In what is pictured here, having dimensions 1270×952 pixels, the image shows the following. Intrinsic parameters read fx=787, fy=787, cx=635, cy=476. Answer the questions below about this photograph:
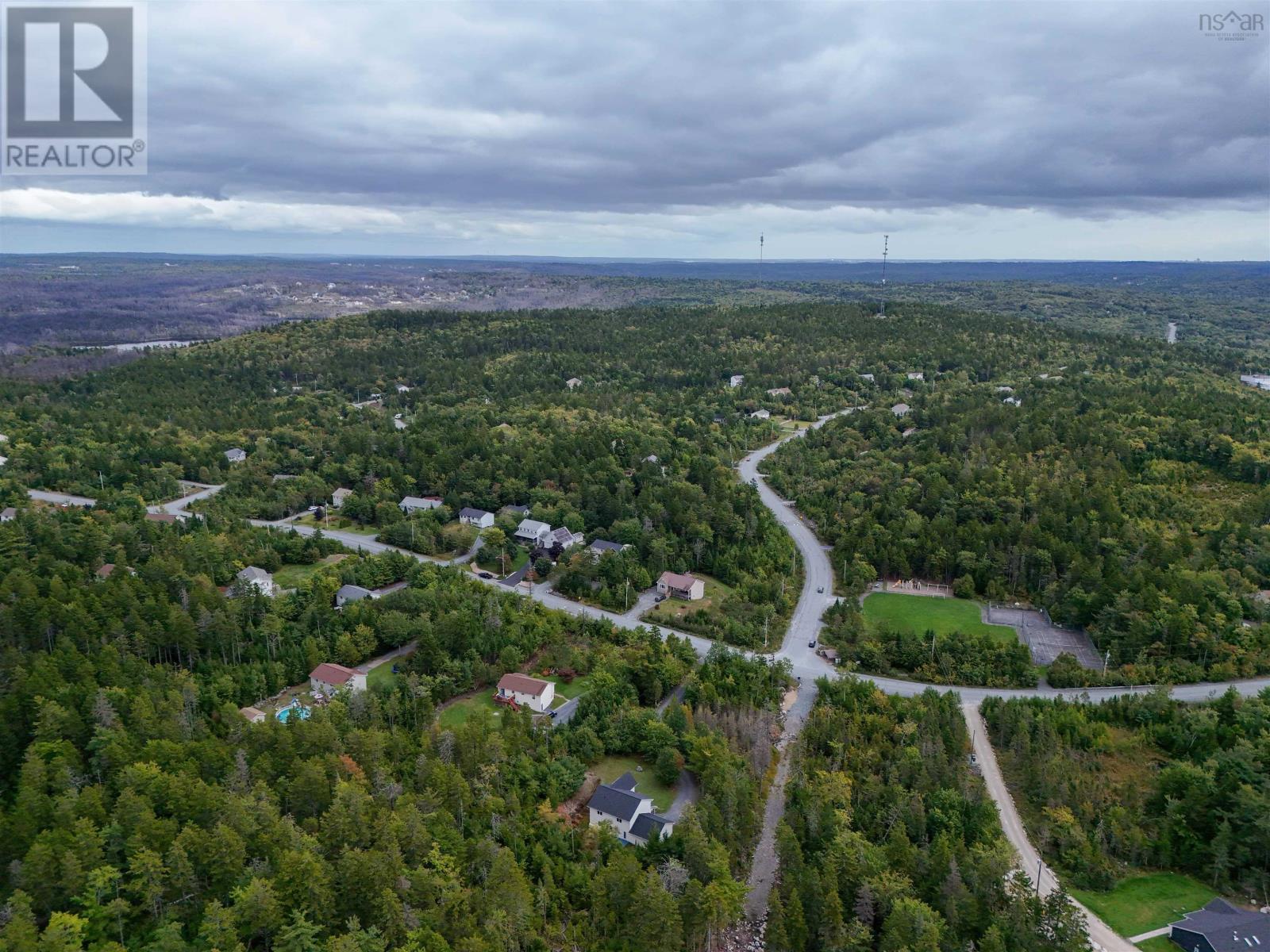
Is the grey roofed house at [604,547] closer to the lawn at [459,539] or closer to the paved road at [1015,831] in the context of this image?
the lawn at [459,539]

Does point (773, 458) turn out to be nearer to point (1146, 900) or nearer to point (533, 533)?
point (533, 533)

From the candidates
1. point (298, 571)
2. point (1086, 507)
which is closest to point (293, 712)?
point (298, 571)

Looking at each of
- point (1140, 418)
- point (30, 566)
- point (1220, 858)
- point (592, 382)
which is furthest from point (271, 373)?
point (1220, 858)

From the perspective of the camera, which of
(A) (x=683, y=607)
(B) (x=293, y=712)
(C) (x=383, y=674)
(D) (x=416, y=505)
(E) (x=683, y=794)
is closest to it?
(E) (x=683, y=794)

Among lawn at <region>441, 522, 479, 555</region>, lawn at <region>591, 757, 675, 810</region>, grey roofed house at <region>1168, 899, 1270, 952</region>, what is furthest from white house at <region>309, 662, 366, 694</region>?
grey roofed house at <region>1168, 899, 1270, 952</region>

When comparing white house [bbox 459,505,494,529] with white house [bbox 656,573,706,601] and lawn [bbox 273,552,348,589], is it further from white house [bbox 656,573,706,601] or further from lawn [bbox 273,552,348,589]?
white house [bbox 656,573,706,601]

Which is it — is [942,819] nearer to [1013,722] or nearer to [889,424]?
[1013,722]

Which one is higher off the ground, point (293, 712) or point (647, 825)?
point (293, 712)
